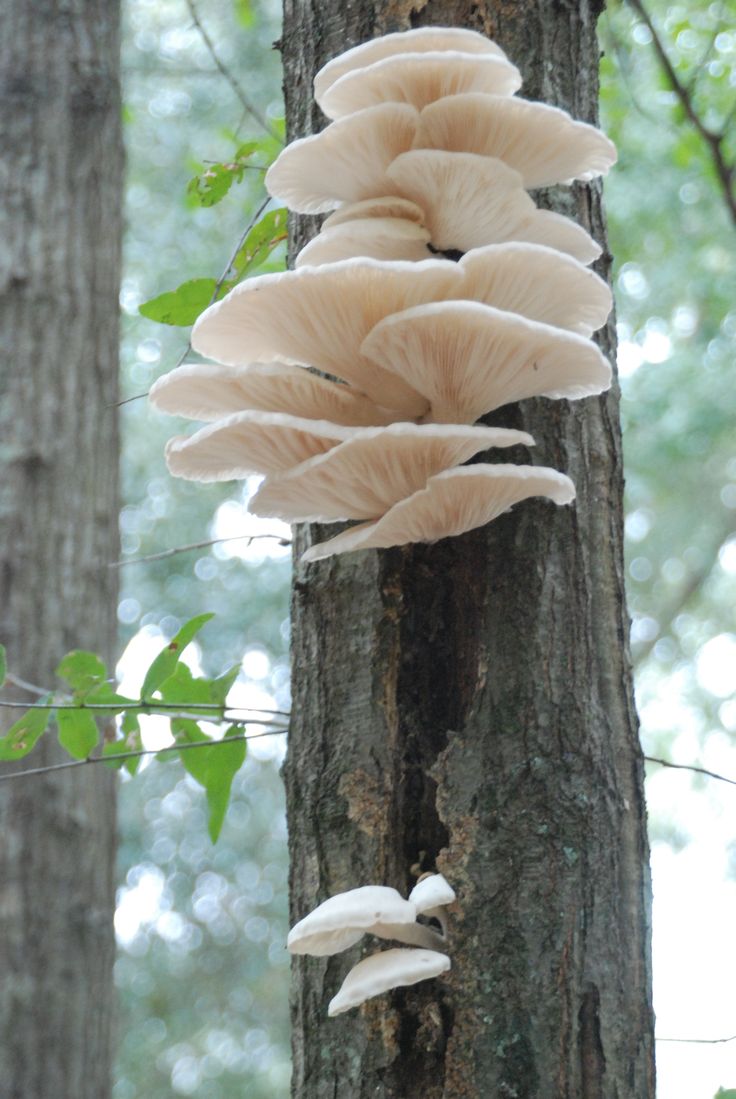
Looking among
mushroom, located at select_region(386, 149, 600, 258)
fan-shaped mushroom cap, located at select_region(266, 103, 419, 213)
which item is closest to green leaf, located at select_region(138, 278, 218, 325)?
fan-shaped mushroom cap, located at select_region(266, 103, 419, 213)

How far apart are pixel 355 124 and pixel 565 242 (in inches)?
15.7

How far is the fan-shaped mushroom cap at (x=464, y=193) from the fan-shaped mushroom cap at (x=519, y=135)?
78 millimetres

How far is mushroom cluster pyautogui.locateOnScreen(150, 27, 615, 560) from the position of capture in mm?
1586

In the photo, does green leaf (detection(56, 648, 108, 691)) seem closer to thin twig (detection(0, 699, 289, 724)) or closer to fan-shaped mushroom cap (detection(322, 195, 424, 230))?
thin twig (detection(0, 699, 289, 724))

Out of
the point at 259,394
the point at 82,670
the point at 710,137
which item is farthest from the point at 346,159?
the point at 82,670

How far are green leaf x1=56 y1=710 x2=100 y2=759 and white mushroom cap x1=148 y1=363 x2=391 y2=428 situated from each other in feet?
2.47

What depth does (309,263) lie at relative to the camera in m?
1.75

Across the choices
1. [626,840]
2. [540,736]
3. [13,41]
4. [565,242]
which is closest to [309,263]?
[565,242]

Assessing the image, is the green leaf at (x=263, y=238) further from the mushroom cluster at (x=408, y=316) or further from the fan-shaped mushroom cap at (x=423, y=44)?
the fan-shaped mushroom cap at (x=423, y=44)

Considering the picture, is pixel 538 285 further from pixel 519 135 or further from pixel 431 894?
pixel 431 894

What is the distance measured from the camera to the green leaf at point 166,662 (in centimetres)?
216

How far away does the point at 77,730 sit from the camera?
2.29 meters

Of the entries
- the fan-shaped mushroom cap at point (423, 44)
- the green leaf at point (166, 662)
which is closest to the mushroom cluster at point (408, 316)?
the fan-shaped mushroom cap at point (423, 44)

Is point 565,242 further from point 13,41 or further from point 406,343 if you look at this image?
point 13,41
